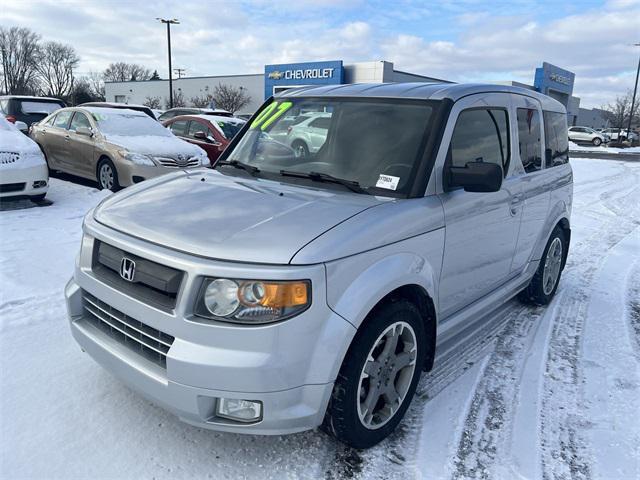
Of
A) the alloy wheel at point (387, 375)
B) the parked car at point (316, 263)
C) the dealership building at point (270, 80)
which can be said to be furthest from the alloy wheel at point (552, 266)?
the dealership building at point (270, 80)

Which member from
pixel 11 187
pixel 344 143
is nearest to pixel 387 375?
pixel 344 143

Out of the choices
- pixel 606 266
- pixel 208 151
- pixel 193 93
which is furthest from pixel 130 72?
pixel 606 266

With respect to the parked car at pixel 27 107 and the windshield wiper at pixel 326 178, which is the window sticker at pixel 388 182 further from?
the parked car at pixel 27 107

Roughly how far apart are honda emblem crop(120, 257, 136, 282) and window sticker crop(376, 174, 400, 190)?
4.70 ft

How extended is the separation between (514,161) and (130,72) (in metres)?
116

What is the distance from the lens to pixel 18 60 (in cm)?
7888

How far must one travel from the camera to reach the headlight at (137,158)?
29.4 ft

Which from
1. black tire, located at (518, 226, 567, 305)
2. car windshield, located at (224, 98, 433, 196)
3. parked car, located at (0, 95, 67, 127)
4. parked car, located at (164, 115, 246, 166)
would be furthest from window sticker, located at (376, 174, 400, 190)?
parked car, located at (0, 95, 67, 127)

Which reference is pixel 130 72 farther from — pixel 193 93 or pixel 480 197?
pixel 480 197

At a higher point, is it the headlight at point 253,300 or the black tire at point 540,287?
the headlight at point 253,300

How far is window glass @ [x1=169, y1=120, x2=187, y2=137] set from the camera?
1276cm

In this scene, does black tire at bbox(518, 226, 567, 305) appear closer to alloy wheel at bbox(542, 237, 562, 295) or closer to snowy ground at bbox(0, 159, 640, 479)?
alloy wheel at bbox(542, 237, 562, 295)

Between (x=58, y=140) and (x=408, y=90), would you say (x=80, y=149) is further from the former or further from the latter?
(x=408, y=90)

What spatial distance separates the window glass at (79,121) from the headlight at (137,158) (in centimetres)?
147
